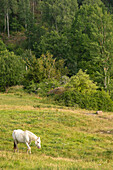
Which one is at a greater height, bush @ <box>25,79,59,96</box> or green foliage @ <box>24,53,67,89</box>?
green foliage @ <box>24,53,67,89</box>

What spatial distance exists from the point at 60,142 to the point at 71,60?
43504mm

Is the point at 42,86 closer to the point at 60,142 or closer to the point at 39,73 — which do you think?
the point at 39,73

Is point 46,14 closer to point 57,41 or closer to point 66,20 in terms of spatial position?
point 66,20

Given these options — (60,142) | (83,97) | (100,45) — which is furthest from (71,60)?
(60,142)

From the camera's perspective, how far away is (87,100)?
105 feet

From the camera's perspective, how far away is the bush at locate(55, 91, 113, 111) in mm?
31797

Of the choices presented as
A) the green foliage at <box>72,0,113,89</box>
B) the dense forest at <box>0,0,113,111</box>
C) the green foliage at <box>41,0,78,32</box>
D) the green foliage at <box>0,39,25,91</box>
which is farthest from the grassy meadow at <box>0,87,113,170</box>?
the green foliage at <box>41,0,78,32</box>

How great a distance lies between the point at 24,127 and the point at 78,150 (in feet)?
16.7

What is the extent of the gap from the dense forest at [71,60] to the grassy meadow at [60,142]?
10.6 metres

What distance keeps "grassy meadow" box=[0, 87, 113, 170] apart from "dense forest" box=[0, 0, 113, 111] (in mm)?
10634

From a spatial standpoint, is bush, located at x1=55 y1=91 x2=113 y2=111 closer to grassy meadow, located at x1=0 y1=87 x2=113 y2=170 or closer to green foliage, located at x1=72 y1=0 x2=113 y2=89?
grassy meadow, located at x1=0 y1=87 x2=113 y2=170

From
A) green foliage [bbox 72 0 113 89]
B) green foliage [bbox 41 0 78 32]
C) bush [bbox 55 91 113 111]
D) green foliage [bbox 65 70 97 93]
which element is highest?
green foliage [bbox 41 0 78 32]

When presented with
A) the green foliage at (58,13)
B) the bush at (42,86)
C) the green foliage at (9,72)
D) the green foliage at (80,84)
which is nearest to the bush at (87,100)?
the green foliage at (80,84)

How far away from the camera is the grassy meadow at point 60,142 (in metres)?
9.59
